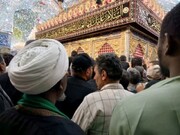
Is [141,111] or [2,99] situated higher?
[141,111]

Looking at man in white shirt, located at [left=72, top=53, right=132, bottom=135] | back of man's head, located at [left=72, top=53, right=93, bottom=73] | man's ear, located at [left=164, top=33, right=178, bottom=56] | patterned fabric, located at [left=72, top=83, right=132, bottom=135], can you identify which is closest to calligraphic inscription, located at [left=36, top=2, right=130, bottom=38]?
back of man's head, located at [left=72, top=53, right=93, bottom=73]

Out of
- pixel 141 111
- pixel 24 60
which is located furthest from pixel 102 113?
pixel 141 111

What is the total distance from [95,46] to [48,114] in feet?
28.9

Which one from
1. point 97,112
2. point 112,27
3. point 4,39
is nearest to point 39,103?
point 97,112

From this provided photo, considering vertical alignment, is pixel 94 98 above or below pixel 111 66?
below

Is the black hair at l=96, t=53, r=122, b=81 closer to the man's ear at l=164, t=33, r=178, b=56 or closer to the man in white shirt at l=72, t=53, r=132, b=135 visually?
the man in white shirt at l=72, t=53, r=132, b=135

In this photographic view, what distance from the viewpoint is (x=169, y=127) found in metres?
0.72

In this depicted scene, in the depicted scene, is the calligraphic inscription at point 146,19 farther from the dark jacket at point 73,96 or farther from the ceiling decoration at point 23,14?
the ceiling decoration at point 23,14

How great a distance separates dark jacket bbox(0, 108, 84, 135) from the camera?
3.30ft

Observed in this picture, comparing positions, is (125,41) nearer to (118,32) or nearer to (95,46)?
(118,32)

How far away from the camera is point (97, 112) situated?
175cm

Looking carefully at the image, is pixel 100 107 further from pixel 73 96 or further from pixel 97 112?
pixel 73 96

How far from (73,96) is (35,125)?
119 centimetres

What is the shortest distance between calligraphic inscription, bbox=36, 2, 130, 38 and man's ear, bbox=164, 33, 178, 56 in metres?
7.85
